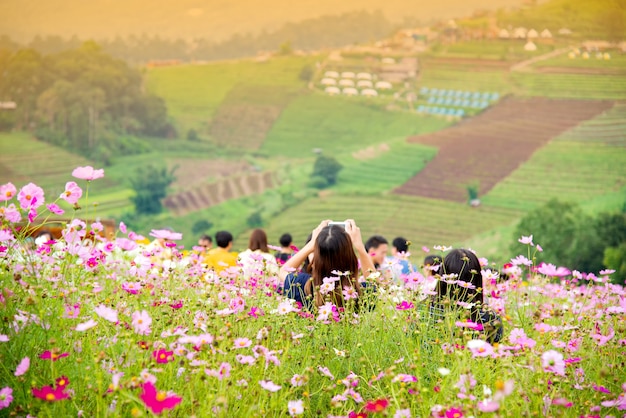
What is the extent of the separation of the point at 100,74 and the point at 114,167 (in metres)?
2.67

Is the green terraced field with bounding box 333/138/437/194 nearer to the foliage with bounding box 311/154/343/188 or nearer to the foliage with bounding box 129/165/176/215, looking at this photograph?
the foliage with bounding box 311/154/343/188

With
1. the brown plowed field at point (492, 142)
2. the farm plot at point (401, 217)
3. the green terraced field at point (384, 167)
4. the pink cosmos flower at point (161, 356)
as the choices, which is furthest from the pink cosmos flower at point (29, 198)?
the green terraced field at point (384, 167)

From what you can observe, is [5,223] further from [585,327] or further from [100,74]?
[100,74]

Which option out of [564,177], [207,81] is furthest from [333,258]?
[207,81]

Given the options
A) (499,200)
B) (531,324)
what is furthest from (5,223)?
(499,200)

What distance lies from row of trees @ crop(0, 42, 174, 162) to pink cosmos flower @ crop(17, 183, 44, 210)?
16.9m

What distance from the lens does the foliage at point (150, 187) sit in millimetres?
17875

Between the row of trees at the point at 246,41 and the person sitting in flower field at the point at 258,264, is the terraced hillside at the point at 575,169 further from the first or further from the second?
the person sitting in flower field at the point at 258,264

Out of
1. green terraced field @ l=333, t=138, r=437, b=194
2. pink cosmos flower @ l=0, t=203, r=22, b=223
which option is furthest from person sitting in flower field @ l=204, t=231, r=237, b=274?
green terraced field @ l=333, t=138, r=437, b=194

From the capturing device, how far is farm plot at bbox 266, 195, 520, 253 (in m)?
16.6

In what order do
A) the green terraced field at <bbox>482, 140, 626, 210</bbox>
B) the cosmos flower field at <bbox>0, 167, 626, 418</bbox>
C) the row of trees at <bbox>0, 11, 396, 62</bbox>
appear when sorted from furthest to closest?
the row of trees at <bbox>0, 11, 396, 62</bbox> < the green terraced field at <bbox>482, 140, 626, 210</bbox> < the cosmos flower field at <bbox>0, 167, 626, 418</bbox>

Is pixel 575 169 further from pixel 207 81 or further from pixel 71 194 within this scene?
pixel 71 194

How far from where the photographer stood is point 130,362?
1854 mm

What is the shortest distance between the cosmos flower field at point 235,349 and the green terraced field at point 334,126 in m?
15.4
